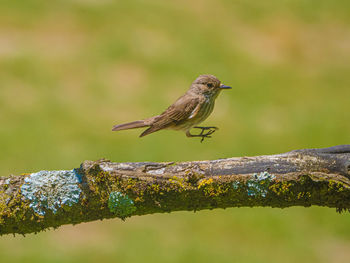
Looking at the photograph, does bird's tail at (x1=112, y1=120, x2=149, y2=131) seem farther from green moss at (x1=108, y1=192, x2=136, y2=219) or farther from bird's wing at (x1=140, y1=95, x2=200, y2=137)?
green moss at (x1=108, y1=192, x2=136, y2=219)

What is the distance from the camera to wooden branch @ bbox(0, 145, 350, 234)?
3.81 metres

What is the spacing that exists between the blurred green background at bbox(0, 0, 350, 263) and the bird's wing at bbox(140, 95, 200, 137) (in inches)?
105

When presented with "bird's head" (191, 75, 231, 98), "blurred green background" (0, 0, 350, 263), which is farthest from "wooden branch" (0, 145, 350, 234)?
"blurred green background" (0, 0, 350, 263)

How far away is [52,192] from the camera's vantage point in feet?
12.6

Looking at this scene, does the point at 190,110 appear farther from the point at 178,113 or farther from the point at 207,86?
the point at 207,86

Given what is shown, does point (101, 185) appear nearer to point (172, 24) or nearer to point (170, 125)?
point (170, 125)

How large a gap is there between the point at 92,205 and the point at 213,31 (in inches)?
402

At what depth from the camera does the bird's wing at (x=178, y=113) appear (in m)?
5.63

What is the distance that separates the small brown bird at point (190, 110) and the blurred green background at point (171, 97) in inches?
103

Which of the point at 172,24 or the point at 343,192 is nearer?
the point at 343,192

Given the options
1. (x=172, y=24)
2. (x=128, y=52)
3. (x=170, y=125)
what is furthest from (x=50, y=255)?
(x=172, y=24)

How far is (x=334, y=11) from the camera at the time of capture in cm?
1442

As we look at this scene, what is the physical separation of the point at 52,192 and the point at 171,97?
748 cm

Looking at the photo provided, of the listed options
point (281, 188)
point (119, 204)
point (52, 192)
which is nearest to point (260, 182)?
point (281, 188)
